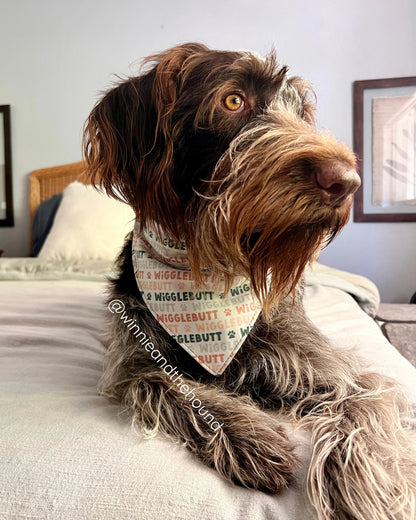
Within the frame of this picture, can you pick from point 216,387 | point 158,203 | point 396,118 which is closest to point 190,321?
point 216,387

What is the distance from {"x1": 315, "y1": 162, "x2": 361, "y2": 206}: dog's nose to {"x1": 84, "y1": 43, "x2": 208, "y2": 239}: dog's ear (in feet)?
1.05

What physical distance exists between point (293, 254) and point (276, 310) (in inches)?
10.4

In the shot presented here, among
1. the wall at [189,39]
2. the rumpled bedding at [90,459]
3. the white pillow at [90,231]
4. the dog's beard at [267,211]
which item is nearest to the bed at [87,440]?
the rumpled bedding at [90,459]

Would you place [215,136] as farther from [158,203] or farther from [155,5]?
[155,5]

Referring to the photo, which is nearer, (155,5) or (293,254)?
(293,254)

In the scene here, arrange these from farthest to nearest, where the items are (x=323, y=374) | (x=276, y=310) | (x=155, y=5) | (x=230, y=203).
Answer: (x=155, y=5) < (x=276, y=310) < (x=323, y=374) < (x=230, y=203)

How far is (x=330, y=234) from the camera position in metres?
0.83

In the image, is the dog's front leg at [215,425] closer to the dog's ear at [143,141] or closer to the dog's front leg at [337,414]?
the dog's front leg at [337,414]

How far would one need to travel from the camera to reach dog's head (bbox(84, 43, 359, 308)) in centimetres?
79

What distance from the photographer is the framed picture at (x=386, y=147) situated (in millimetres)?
3436

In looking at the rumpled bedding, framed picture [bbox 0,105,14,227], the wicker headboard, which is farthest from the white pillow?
the rumpled bedding

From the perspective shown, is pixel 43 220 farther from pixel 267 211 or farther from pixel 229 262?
pixel 267 211

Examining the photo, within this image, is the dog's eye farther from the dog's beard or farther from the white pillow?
the white pillow

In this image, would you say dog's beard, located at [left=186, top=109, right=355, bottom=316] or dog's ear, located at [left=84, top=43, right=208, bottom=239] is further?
dog's ear, located at [left=84, top=43, right=208, bottom=239]
